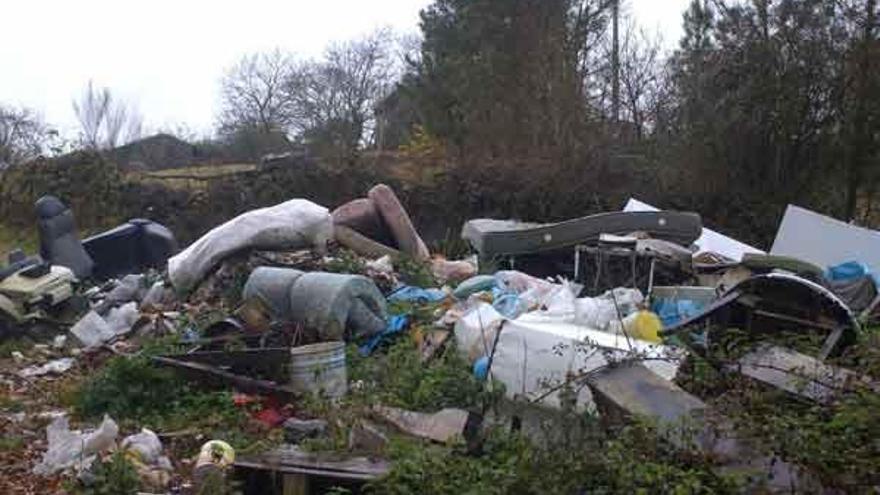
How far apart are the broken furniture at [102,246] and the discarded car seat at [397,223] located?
2.90 m

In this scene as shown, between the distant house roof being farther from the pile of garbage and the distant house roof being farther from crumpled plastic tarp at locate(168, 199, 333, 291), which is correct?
crumpled plastic tarp at locate(168, 199, 333, 291)

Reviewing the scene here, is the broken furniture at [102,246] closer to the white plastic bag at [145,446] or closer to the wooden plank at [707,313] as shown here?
the white plastic bag at [145,446]

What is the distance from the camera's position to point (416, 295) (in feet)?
29.5

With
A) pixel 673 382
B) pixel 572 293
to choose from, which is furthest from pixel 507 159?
pixel 673 382

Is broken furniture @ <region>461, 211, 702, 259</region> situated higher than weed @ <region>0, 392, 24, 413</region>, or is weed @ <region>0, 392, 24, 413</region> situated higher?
broken furniture @ <region>461, 211, 702, 259</region>

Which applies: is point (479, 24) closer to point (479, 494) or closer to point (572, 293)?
point (572, 293)

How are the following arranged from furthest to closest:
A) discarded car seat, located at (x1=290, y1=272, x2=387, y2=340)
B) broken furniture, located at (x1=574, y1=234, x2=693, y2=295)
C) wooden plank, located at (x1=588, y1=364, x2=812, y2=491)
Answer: broken furniture, located at (x1=574, y1=234, x2=693, y2=295) < discarded car seat, located at (x1=290, y1=272, x2=387, y2=340) < wooden plank, located at (x1=588, y1=364, x2=812, y2=491)

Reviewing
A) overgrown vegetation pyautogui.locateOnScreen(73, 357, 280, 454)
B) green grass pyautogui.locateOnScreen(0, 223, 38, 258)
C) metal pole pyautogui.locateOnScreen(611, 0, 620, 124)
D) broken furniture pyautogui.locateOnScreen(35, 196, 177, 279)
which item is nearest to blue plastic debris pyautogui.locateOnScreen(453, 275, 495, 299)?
overgrown vegetation pyautogui.locateOnScreen(73, 357, 280, 454)

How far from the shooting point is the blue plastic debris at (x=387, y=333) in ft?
25.4

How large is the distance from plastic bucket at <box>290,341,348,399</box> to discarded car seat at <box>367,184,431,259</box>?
427 cm

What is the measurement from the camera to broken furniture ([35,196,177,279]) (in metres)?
11.5

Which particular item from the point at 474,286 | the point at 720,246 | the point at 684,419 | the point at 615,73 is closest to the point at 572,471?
the point at 684,419

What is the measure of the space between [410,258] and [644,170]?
7.14 m

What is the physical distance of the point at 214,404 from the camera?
21.6 ft
